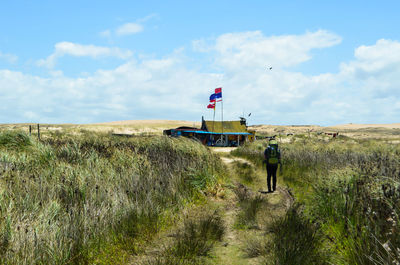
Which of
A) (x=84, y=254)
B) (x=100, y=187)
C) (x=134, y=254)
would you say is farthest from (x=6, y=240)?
(x=100, y=187)

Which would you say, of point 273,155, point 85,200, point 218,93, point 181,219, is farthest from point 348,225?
Result: point 218,93

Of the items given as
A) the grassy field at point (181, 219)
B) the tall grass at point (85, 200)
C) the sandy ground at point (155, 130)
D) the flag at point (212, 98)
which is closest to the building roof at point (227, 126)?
the flag at point (212, 98)

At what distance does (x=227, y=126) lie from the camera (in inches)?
1555

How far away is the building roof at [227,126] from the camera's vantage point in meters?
38.7

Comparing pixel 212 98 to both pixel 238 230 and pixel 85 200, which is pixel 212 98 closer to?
pixel 238 230

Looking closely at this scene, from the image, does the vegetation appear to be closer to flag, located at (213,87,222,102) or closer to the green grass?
the green grass

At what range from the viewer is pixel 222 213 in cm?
831

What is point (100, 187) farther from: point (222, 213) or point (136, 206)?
point (222, 213)

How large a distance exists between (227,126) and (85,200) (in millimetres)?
33453

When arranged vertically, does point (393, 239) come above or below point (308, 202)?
above

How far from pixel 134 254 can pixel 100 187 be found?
2334 mm

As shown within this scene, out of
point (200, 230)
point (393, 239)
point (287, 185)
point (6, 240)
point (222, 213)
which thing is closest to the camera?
point (393, 239)

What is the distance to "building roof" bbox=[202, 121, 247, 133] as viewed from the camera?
38719 mm

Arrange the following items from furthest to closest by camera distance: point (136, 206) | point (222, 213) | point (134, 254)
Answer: point (222, 213) < point (136, 206) < point (134, 254)
